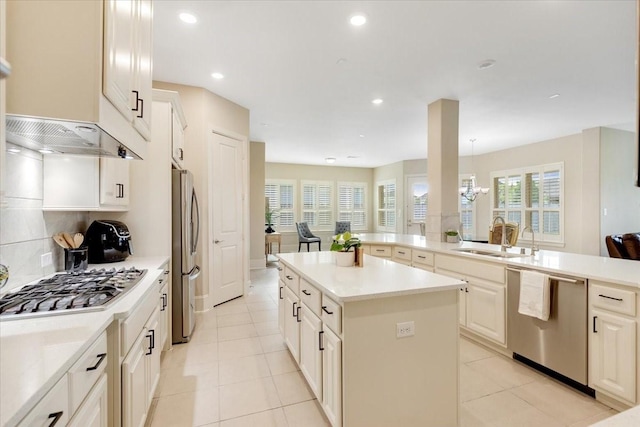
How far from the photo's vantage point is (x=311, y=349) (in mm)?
1940

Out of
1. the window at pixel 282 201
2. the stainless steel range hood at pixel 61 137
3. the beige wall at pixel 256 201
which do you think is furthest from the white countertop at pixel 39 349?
the window at pixel 282 201

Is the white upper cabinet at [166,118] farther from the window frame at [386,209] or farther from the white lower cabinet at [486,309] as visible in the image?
the window frame at [386,209]

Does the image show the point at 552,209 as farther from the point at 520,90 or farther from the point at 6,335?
the point at 6,335

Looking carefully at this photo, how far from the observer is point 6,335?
3.41ft

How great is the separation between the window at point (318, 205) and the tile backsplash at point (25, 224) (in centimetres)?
751

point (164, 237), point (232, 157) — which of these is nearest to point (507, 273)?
point (164, 237)

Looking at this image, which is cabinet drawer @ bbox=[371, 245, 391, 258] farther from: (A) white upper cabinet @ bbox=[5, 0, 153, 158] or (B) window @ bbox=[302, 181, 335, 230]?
(B) window @ bbox=[302, 181, 335, 230]

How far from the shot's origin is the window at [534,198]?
6.18 metres

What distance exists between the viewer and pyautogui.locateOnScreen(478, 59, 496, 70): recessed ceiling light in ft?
10.2

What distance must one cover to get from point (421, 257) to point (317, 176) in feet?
20.8

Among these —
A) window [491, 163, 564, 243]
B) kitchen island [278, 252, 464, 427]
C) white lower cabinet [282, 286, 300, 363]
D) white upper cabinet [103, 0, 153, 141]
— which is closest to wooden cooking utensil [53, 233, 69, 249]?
white upper cabinet [103, 0, 153, 141]

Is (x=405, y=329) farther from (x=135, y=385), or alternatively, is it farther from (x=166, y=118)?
(x=166, y=118)

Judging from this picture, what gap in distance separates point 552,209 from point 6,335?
7.95 meters

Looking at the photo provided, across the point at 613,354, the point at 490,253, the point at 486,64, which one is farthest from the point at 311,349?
the point at 486,64
